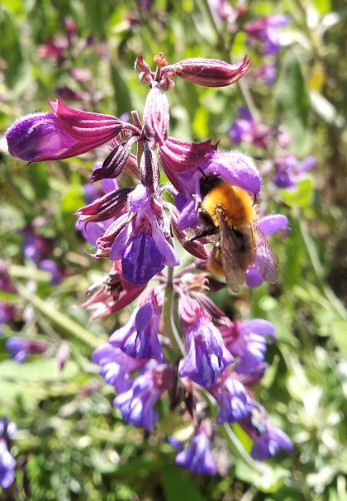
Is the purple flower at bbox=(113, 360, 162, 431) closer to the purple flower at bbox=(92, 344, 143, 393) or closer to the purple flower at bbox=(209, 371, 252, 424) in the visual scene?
the purple flower at bbox=(92, 344, 143, 393)

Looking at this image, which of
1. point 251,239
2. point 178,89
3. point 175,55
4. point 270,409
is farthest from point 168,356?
point 175,55

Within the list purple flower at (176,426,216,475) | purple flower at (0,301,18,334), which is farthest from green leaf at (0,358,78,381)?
purple flower at (176,426,216,475)

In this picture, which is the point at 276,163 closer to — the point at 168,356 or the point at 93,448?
the point at 168,356

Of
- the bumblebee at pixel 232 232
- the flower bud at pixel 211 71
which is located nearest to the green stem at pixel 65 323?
the bumblebee at pixel 232 232

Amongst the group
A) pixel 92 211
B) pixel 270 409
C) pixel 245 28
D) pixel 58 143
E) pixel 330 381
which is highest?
pixel 245 28

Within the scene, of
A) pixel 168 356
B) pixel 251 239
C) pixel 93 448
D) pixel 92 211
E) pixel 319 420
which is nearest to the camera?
pixel 92 211

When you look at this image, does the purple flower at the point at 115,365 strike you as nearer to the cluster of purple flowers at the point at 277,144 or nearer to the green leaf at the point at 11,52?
the cluster of purple flowers at the point at 277,144
